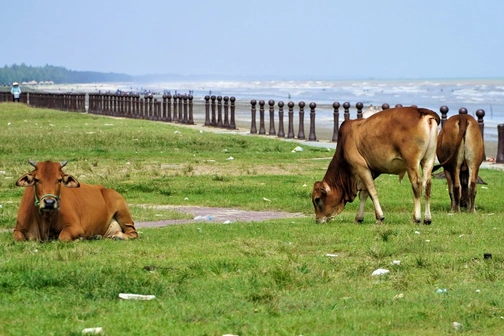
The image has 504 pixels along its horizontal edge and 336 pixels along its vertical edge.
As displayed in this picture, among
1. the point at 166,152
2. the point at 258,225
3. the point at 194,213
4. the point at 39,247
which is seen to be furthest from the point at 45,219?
the point at 166,152

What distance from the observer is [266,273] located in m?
9.56

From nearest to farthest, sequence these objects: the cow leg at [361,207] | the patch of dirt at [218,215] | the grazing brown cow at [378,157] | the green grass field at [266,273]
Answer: the green grass field at [266,273] → the grazing brown cow at [378,157] → the cow leg at [361,207] → the patch of dirt at [218,215]

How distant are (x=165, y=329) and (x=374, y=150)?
662 cm

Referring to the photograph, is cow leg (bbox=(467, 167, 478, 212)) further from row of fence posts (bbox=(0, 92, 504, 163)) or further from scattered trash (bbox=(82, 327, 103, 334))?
row of fence posts (bbox=(0, 92, 504, 163))

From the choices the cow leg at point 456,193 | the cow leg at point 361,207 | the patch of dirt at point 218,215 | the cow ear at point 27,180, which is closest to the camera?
the cow ear at point 27,180

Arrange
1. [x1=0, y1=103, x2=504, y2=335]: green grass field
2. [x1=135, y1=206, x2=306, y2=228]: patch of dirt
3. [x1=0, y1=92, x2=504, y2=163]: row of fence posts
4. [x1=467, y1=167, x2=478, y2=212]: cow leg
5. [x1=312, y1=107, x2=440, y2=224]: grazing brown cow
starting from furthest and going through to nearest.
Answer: [x1=0, y1=92, x2=504, y2=163]: row of fence posts, [x1=467, y1=167, x2=478, y2=212]: cow leg, [x1=135, y1=206, x2=306, y2=228]: patch of dirt, [x1=312, y1=107, x2=440, y2=224]: grazing brown cow, [x1=0, y1=103, x2=504, y2=335]: green grass field

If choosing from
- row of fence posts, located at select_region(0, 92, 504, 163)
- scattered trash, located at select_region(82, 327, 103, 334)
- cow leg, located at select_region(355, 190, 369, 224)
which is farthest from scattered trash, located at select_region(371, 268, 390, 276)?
row of fence posts, located at select_region(0, 92, 504, 163)

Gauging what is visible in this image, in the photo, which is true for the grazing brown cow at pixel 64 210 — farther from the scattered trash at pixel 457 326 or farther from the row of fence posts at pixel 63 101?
the row of fence posts at pixel 63 101

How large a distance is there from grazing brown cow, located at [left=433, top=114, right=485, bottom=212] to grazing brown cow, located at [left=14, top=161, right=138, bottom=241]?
5116 millimetres

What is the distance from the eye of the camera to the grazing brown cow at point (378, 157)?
1338 centimetres

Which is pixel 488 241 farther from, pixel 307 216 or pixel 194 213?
pixel 194 213

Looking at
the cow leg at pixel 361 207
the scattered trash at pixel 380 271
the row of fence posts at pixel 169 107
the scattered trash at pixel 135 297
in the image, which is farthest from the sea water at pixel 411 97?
the scattered trash at pixel 135 297

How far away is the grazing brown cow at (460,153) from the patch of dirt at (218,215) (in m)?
2.13

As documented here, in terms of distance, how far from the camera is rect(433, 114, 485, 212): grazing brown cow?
1521cm
